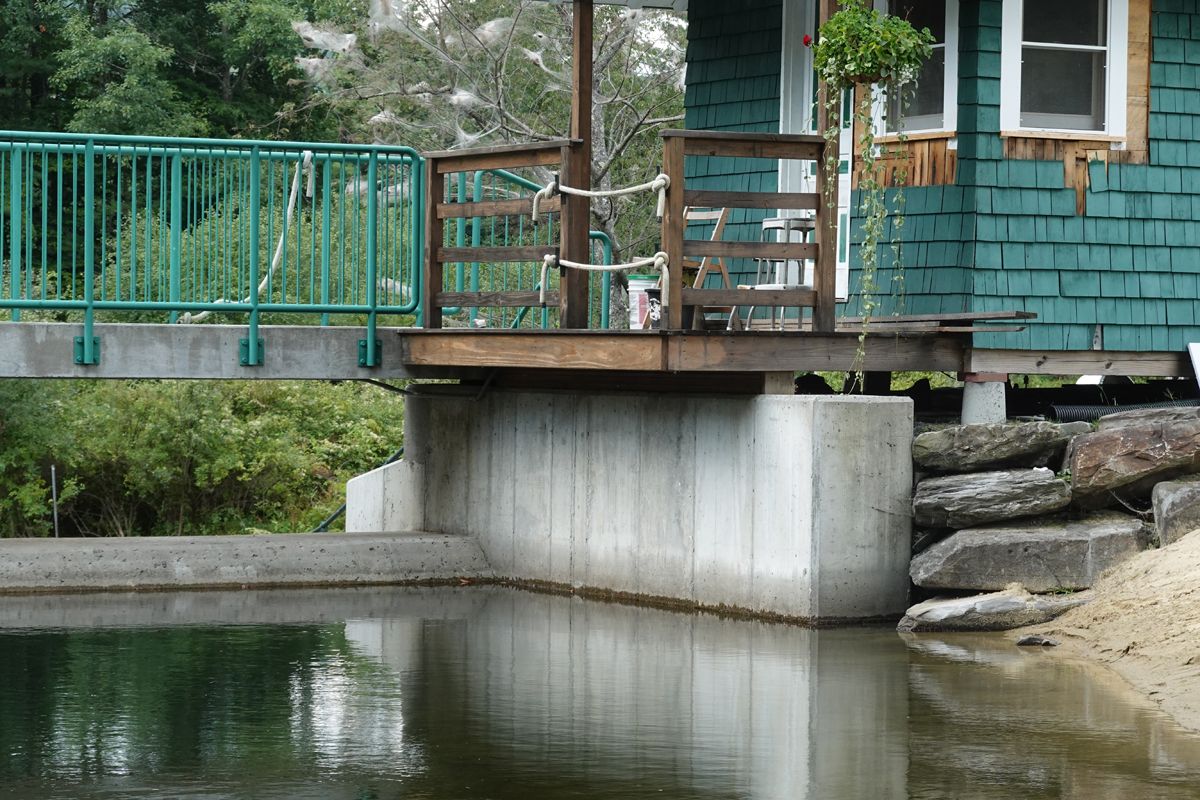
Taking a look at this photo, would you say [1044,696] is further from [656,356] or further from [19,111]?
[19,111]

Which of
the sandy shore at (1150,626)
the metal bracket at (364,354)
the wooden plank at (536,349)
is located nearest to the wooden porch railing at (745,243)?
the wooden plank at (536,349)

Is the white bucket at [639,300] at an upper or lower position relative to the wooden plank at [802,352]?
upper

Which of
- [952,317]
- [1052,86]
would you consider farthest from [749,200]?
[1052,86]

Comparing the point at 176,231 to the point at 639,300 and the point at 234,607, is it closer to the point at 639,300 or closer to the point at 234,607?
the point at 234,607

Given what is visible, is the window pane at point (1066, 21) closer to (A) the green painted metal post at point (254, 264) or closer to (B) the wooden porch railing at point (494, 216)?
(B) the wooden porch railing at point (494, 216)

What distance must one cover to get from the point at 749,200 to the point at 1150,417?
3.01 m

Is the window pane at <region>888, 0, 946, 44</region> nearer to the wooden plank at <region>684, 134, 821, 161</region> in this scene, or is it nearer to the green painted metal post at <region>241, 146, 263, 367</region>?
the wooden plank at <region>684, 134, 821, 161</region>

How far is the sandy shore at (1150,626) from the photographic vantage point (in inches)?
360

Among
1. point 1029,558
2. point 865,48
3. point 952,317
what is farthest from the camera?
point 865,48

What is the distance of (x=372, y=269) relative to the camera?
43.6 ft

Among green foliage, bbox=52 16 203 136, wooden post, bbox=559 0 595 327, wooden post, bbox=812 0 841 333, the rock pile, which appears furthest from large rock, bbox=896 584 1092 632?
green foliage, bbox=52 16 203 136

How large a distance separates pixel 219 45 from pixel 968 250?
64.4ft

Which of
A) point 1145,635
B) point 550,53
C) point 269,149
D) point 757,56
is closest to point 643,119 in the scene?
point 550,53

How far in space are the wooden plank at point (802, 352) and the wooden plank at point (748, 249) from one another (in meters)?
0.52
